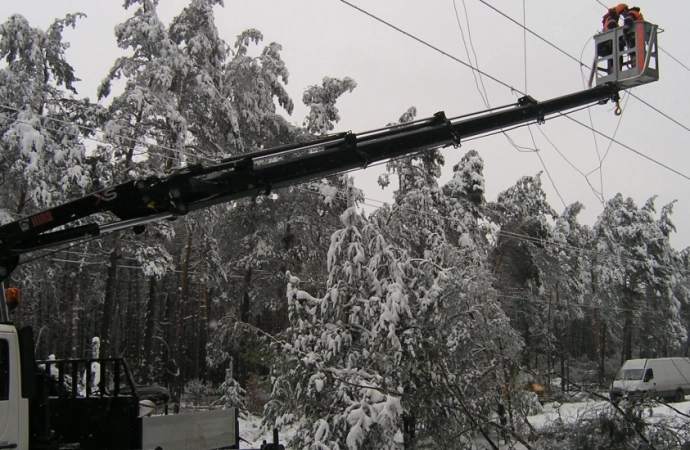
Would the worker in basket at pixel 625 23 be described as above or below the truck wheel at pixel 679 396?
above

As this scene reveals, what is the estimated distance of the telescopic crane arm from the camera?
21.9 ft

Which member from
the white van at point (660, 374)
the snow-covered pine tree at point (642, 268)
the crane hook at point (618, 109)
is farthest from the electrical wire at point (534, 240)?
the crane hook at point (618, 109)

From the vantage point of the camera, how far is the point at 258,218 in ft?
94.7

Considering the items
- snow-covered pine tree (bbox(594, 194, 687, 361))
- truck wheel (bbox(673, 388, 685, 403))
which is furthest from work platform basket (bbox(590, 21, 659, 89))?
snow-covered pine tree (bbox(594, 194, 687, 361))

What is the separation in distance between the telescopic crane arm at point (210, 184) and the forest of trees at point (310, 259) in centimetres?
51

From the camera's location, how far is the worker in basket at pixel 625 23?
349 inches

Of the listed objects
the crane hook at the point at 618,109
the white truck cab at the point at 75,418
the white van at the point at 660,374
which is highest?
the crane hook at the point at 618,109

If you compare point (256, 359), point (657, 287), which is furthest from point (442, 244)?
point (657, 287)

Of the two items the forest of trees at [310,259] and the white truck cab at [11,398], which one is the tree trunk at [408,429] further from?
the white truck cab at [11,398]

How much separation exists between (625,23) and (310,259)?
20259mm

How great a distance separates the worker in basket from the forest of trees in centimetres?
402

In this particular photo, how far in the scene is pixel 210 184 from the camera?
6812mm

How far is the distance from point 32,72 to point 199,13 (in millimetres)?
5903

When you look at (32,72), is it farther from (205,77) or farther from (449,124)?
(449,124)
